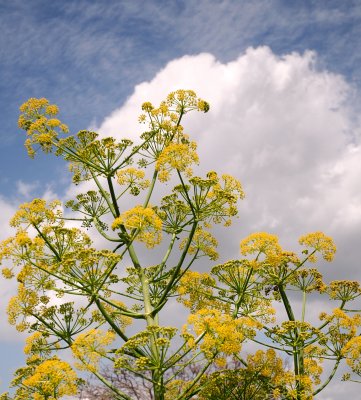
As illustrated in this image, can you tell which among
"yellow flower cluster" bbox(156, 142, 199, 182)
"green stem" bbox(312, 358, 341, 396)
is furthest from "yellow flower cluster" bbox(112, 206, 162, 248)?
"green stem" bbox(312, 358, 341, 396)

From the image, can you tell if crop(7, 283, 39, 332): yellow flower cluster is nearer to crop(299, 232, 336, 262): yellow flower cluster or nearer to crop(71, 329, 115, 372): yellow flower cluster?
crop(71, 329, 115, 372): yellow flower cluster

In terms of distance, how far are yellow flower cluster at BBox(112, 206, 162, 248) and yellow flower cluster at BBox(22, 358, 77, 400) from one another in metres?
3.23

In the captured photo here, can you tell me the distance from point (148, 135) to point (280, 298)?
6058mm

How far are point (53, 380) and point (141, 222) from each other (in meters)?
3.87

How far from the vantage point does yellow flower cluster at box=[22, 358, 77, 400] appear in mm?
11789

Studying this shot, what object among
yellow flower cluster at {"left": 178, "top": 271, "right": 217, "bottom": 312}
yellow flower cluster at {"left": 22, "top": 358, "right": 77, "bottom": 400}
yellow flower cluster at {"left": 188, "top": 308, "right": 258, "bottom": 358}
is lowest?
yellow flower cluster at {"left": 22, "top": 358, "right": 77, "bottom": 400}

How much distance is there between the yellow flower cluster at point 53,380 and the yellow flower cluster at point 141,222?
3.23 meters

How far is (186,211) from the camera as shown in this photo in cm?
1377

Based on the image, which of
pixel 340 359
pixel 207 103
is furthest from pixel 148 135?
pixel 340 359

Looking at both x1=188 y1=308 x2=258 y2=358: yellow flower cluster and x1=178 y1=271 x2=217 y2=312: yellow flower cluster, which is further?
x1=178 y1=271 x2=217 y2=312: yellow flower cluster

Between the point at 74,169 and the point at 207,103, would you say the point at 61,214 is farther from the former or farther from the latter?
the point at 207,103

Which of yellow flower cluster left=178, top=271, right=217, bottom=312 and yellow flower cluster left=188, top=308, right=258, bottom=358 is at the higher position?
yellow flower cluster left=178, top=271, right=217, bottom=312

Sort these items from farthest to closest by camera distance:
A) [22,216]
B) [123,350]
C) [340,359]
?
[340,359]
[22,216]
[123,350]

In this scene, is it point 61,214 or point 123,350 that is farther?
point 61,214
